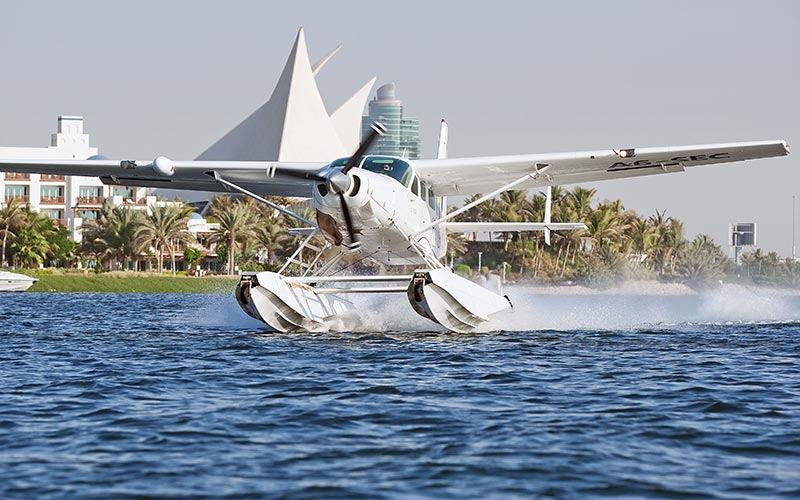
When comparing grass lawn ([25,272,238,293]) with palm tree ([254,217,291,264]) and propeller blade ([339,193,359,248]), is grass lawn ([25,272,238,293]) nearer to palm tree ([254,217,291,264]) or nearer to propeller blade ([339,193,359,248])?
palm tree ([254,217,291,264])

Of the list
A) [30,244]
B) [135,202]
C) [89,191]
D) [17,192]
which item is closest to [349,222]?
[30,244]

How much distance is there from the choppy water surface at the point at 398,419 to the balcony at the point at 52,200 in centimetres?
6229

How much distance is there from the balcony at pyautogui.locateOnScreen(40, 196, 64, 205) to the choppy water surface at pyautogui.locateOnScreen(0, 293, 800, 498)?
62.3 metres

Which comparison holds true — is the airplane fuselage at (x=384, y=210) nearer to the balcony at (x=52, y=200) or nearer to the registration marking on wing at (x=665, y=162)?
the registration marking on wing at (x=665, y=162)

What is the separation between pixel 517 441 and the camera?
7.08 m

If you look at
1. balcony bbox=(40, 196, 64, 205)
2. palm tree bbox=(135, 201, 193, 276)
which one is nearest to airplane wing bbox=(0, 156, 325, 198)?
palm tree bbox=(135, 201, 193, 276)

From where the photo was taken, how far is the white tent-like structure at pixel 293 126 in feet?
302

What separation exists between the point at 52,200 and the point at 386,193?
207ft

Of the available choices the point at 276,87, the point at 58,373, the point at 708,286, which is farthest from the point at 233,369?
the point at 276,87

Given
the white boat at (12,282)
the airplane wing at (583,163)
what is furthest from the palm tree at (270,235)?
the airplane wing at (583,163)

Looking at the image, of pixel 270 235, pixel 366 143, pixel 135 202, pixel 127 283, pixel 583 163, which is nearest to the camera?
pixel 366 143

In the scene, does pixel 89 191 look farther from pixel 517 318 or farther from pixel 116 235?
pixel 517 318

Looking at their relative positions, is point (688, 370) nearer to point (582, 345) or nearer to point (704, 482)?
point (582, 345)

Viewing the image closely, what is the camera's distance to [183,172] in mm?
18078
